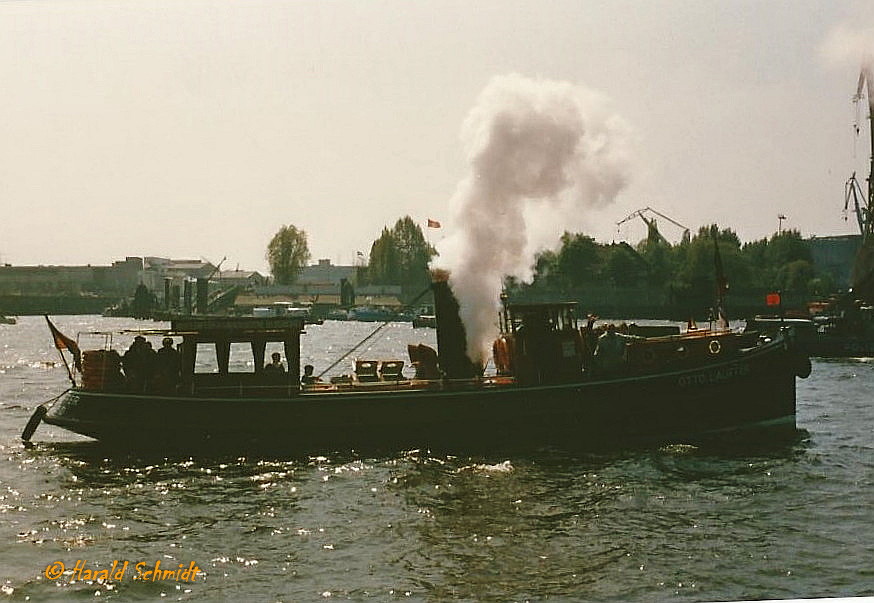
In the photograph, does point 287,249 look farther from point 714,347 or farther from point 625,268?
point 625,268

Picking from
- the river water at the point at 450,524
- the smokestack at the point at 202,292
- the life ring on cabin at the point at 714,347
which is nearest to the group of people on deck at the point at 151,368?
the river water at the point at 450,524

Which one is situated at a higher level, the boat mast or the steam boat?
the boat mast

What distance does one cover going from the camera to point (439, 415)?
1794 centimetres

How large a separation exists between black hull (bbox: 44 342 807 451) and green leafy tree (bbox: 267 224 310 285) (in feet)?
9.43

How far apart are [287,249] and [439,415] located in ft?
27.6

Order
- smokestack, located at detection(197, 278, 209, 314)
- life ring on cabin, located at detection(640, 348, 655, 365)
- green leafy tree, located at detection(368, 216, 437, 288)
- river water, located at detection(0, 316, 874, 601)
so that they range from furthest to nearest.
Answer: smokestack, located at detection(197, 278, 209, 314), green leafy tree, located at detection(368, 216, 437, 288), life ring on cabin, located at detection(640, 348, 655, 365), river water, located at detection(0, 316, 874, 601)

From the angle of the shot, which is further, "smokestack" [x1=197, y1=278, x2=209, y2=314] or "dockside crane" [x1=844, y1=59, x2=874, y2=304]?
"smokestack" [x1=197, y1=278, x2=209, y2=314]

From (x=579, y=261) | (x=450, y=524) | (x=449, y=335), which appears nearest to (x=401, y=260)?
(x=579, y=261)

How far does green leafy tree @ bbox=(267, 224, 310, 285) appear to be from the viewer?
18844mm

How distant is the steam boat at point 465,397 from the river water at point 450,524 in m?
0.48

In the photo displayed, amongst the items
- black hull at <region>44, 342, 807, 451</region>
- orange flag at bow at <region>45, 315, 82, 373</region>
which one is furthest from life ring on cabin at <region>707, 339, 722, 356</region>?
orange flag at bow at <region>45, 315, 82, 373</region>

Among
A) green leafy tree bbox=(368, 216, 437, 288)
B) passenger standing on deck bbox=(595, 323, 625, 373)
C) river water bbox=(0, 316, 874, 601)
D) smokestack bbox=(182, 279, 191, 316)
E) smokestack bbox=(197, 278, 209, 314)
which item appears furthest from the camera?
smokestack bbox=(197, 278, 209, 314)

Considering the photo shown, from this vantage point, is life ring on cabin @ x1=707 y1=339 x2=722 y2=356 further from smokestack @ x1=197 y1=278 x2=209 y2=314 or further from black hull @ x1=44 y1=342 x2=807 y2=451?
smokestack @ x1=197 y1=278 x2=209 y2=314
